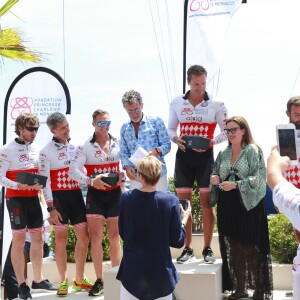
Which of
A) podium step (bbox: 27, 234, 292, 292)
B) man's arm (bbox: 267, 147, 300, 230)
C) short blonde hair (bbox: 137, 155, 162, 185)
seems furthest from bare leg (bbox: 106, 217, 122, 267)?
man's arm (bbox: 267, 147, 300, 230)

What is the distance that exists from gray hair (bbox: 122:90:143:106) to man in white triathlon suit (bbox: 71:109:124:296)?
12.1 inches

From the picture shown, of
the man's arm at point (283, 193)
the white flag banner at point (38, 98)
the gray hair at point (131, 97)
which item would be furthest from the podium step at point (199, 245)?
the man's arm at point (283, 193)

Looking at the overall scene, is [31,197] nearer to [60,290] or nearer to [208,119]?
[60,290]

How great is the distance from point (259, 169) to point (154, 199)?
162 cm

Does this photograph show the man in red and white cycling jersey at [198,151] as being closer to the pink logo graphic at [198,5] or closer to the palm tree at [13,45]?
the pink logo graphic at [198,5]

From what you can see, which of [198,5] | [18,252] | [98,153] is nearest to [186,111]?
[98,153]

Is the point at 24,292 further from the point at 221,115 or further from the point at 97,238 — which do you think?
the point at 221,115

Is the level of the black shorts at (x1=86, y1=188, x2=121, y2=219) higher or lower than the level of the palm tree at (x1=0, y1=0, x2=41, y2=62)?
lower

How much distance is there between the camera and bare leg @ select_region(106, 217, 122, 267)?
663cm

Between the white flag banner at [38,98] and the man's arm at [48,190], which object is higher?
the white flag banner at [38,98]

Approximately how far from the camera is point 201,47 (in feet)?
29.6

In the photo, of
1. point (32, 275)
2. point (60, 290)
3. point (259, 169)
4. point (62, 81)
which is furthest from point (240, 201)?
point (62, 81)

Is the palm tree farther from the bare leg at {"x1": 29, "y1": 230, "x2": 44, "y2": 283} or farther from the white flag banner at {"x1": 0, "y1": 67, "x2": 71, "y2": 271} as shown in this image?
the bare leg at {"x1": 29, "y1": 230, "x2": 44, "y2": 283}

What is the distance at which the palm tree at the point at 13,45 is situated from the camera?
37.8ft
